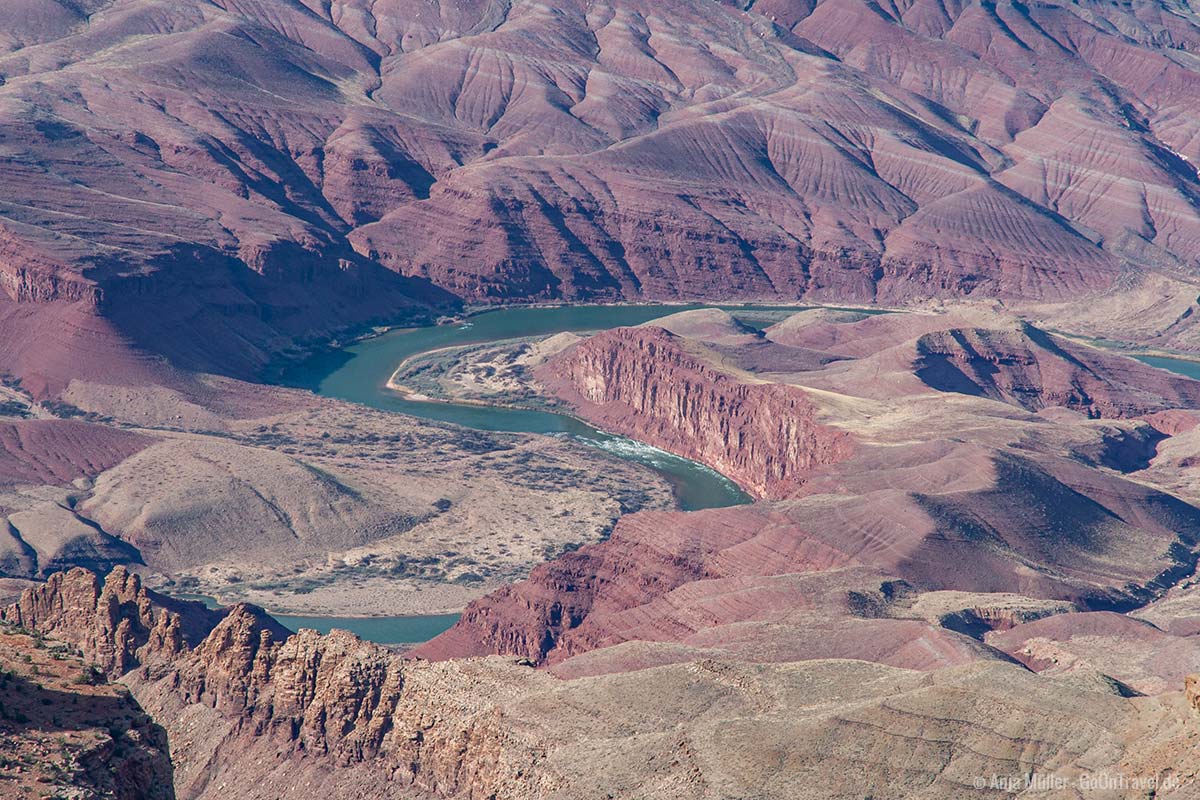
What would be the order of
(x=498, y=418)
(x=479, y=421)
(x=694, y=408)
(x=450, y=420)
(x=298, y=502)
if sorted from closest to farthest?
1. (x=298, y=502)
2. (x=694, y=408)
3. (x=450, y=420)
4. (x=479, y=421)
5. (x=498, y=418)

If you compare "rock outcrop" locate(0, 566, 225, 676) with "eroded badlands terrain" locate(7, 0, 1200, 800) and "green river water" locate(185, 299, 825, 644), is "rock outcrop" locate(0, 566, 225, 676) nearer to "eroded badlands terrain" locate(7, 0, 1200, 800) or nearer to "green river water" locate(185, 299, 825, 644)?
"eroded badlands terrain" locate(7, 0, 1200, 800)

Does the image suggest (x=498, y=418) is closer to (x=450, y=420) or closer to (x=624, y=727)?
(x=450, y=420)

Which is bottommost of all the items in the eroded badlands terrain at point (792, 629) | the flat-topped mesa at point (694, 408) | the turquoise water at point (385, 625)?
the flat-topped mesa at point (694, 408)

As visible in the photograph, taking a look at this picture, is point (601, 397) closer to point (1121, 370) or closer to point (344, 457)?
point (344, 457)

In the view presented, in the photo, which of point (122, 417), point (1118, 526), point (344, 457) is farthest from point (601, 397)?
point (1118, 526)

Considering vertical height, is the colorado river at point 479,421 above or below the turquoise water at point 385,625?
below

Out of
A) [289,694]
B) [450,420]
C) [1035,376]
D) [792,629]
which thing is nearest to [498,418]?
[450,420]

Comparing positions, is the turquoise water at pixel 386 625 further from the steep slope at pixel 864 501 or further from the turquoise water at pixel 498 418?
the turquoise water at pixel 498 418

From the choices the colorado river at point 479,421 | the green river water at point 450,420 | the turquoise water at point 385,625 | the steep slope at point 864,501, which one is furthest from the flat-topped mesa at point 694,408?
the turquoise water at point 385,625
